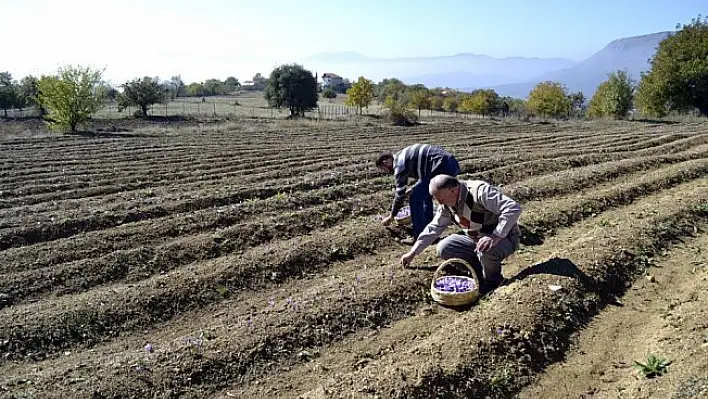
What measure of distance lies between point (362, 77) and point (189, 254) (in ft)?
166

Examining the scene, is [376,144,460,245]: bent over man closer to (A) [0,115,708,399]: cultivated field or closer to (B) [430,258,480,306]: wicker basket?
(A) [0,115,708,399]: cultivated field

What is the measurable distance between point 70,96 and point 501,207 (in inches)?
1438

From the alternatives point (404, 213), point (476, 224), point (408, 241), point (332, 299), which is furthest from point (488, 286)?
point (404, 213)

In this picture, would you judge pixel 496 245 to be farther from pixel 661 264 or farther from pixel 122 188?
pixel 122 188

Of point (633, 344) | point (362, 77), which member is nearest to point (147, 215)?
point (633, 344)

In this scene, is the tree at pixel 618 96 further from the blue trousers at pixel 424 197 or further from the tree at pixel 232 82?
the tree at pixel 232 82

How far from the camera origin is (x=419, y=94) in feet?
203

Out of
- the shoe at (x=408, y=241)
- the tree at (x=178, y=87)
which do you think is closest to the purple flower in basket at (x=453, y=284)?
the shoe at (x=408, y=241)

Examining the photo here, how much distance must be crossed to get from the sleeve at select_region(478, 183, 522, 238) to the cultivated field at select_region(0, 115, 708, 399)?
83cm

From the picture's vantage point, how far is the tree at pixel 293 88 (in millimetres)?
54375

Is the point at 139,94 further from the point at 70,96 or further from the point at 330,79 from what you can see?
the point at 330,79

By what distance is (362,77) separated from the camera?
56.9 metres

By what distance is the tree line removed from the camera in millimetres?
35500

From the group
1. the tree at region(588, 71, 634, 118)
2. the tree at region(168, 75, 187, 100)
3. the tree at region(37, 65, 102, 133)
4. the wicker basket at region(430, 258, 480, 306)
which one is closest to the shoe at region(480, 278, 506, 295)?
the wicker basket at region(430, 258, 480, 306)
